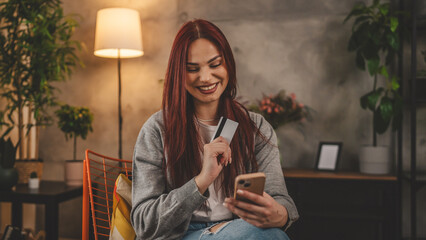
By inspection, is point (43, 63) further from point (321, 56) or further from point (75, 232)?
point (321, 56)

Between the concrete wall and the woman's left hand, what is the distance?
1802mm

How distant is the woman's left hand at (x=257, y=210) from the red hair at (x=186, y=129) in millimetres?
277

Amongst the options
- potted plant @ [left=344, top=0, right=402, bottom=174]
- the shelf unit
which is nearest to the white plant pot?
potted plant @ [left=344, top=0, right=402, bottom=174]

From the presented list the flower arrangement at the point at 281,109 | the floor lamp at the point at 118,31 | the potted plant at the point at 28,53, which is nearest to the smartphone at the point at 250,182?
the flower arrangement at the point at 281,109

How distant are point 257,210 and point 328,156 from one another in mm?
1718

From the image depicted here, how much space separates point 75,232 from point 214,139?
262cm

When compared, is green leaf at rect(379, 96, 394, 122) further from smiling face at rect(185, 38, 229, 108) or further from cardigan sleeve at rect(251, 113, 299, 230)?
smiling face at rect(185, 38, 229, 108)

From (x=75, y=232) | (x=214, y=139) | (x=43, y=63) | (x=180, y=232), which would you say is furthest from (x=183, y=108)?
(x=75, y=232)

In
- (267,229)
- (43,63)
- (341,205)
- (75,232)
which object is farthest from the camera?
(75,232)

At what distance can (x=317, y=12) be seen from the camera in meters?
2.87

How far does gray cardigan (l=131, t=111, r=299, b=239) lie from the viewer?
45.6 inches

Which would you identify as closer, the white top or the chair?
the white top

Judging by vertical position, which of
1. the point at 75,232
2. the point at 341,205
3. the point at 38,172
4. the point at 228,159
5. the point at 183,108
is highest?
the point at 183,108

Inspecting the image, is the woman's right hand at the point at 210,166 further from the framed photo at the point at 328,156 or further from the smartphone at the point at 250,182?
the framed photo at the point at 328,156
